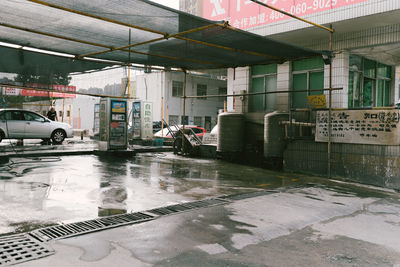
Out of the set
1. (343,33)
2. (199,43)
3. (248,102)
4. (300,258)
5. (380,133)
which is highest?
(343,33)

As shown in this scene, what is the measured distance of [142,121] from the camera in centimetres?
1848

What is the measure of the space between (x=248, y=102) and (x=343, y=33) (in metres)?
4.45

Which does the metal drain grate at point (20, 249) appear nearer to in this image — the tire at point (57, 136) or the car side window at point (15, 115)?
the car side window at point (15, 115)

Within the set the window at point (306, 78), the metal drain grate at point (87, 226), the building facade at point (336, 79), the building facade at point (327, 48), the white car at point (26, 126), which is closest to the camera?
the metal drain grate at point (87, 226)

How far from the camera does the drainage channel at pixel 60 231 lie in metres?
3.50

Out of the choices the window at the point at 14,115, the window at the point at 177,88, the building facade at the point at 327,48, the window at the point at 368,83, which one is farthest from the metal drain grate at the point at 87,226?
the window at the point at 177,88

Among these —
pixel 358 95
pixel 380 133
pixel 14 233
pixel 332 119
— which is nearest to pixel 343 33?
pixel 358 95

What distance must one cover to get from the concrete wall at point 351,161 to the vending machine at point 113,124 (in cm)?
665

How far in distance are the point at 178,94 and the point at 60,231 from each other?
1176 inches

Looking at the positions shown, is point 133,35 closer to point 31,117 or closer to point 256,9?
point 256,9

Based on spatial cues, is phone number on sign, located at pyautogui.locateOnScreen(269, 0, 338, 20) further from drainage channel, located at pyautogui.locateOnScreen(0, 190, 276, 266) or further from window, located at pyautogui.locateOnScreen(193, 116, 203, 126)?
window, located at pyautogui.locateOnScreen(193, 116, 203, 126)

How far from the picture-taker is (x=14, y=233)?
4141mm

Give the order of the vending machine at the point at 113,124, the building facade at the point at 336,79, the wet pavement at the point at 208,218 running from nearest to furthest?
the wet pavement at the point at 208,218 → the building facade at the point at 336,79 → the vending machine at the point at 113,124

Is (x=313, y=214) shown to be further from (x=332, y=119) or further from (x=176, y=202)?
(x=332, y=119)
